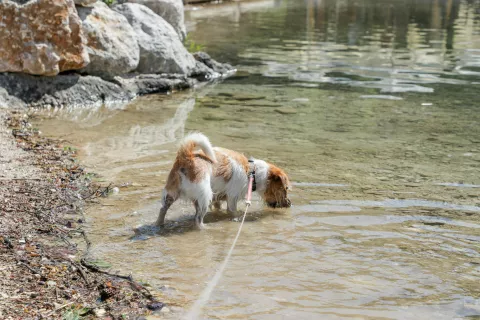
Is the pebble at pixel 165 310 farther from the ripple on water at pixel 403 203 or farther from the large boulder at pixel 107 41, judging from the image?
the large boulder at pixel 107 41

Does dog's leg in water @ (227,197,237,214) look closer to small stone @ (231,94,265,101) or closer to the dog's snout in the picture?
the dog's snout

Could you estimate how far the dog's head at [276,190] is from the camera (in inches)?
277

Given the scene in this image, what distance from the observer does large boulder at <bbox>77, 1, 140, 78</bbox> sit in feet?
40.2

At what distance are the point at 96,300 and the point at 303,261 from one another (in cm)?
189

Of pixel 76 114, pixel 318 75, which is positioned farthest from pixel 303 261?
pixel 318 75

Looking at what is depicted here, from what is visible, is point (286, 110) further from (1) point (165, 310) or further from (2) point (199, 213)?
(1) point (165, 310)

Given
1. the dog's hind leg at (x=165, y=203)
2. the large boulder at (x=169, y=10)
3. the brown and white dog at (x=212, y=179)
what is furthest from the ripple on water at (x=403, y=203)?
the large boulder at (x=169, y=10)

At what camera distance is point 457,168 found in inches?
340

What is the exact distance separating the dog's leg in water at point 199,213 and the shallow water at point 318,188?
97 millimetres

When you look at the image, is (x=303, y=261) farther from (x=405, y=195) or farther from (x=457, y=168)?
(x=457, y=168)

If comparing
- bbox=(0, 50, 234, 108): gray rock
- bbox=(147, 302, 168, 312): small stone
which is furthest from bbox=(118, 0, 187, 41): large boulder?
bbox=(147, 302, 168, 312): small stone

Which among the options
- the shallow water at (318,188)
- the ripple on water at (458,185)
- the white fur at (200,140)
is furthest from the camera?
the ripple on water at (458,185)

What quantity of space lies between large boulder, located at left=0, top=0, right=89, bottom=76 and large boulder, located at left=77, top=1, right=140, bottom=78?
0.58m

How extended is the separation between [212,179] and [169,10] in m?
9.69
